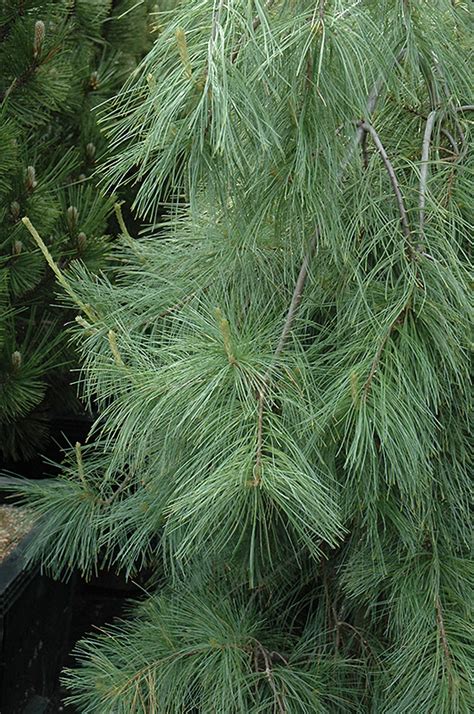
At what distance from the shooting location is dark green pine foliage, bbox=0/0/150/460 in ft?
5.26

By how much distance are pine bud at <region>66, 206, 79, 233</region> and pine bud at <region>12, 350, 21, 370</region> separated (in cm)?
28

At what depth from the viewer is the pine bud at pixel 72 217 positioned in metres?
1.71

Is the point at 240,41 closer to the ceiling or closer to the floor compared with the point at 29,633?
closer to the ceiling

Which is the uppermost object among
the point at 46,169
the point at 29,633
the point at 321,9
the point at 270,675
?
the point at 321,9

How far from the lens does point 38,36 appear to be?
1525 millimetres

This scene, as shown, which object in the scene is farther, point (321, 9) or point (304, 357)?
point (304, 357)

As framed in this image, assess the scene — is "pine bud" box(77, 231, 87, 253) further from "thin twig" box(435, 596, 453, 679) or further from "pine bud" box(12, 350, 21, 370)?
"thin twig" box(435, 596, 453, 679)

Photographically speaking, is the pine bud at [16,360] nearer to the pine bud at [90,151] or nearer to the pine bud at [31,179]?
the pine bud at [31,179]

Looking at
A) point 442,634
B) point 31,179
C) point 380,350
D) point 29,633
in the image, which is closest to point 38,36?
point 31,179

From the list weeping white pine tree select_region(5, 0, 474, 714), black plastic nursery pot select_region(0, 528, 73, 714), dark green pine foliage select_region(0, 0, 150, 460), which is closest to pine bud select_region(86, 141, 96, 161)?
dark green pine foliage select_region(0, 0, 150, 460)

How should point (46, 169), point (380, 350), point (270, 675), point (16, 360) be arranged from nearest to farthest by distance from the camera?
point (380, 350)
point (270, 675)
point (16, 360)
point (46, 169)

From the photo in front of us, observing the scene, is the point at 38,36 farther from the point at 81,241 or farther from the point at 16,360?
the point at 16,360

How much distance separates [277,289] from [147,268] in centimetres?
29

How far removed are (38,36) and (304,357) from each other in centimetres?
89
